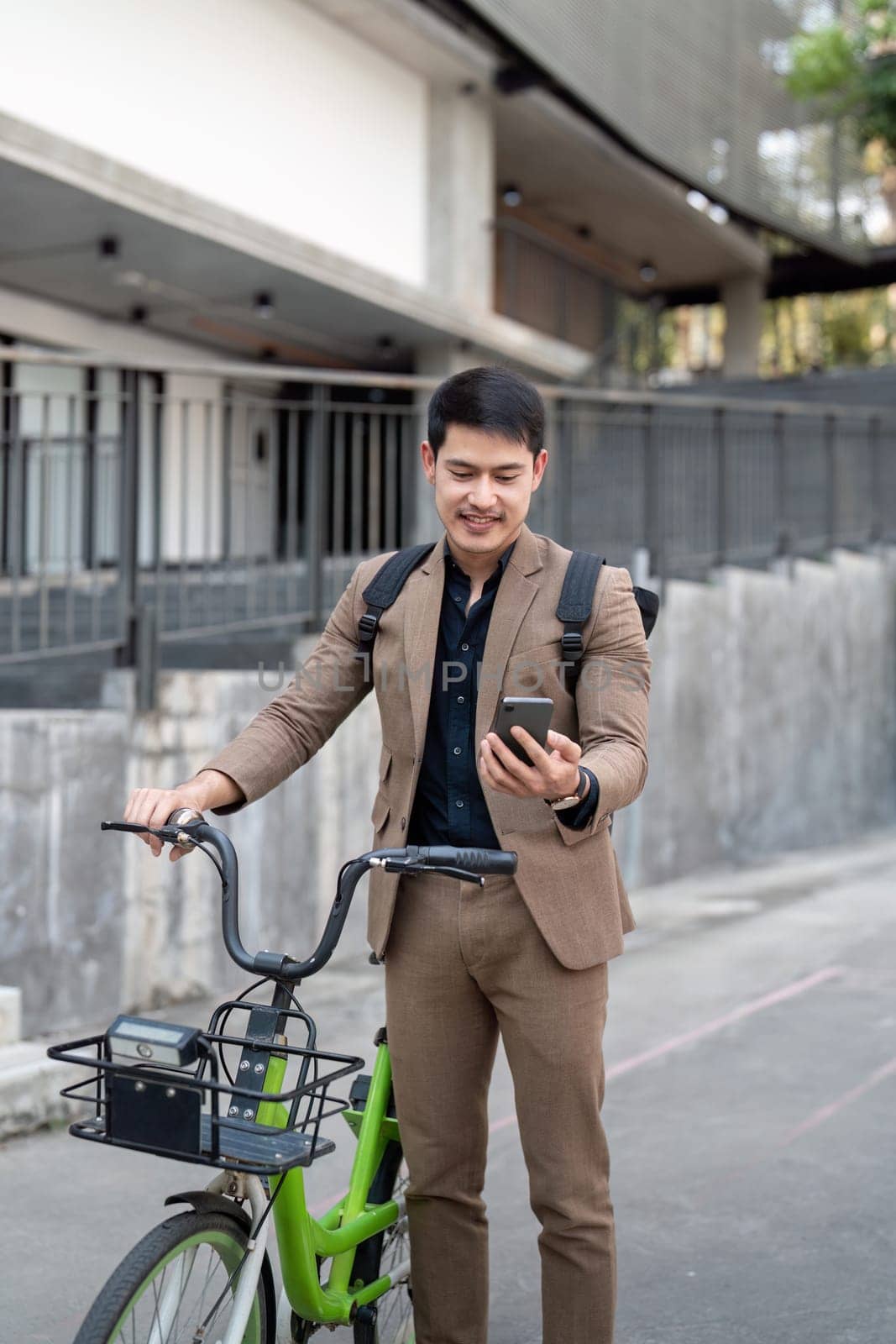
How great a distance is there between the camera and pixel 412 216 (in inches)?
597

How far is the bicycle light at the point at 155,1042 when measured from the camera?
2.12m

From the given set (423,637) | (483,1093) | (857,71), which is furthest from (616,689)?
(857,71)

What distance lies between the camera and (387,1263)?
294 cm

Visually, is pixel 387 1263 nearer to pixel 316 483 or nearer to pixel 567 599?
pixel 567 599

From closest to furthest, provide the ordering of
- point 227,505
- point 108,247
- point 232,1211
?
point 232,1211
point 227,505
point 108,247

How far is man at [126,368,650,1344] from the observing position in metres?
2.61

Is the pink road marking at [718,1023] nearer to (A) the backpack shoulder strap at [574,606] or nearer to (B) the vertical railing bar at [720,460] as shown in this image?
(A) the backpack shoulder strap at [574,606]

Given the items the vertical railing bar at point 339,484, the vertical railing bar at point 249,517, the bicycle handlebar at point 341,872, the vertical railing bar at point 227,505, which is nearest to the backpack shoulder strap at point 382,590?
the bicycle handlebar at point 341,872

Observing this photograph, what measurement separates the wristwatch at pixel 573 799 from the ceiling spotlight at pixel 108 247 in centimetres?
1002

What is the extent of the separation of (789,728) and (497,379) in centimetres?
862

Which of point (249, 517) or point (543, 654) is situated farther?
point (249, 517)

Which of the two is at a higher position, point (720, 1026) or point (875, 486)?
point (875, 486)

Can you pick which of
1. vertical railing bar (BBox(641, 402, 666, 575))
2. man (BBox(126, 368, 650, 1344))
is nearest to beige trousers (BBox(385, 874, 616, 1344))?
man (BBox(126, 368, 650, 1344))

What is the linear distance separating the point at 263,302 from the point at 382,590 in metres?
11.3
